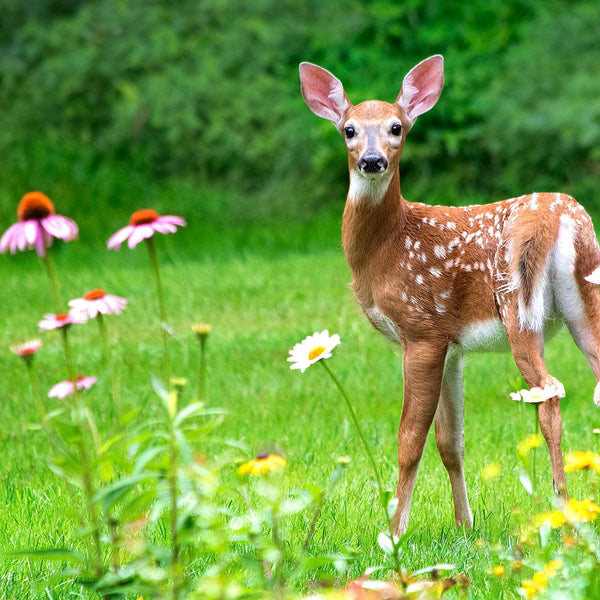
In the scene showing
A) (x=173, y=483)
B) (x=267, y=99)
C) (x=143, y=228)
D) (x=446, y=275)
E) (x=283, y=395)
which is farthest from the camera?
(x=267, y=99)

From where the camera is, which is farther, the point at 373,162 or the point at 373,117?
the point at 373,117

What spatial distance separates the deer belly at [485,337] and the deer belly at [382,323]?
0.86 feet

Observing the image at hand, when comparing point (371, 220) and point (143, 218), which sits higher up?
point (143, 218)

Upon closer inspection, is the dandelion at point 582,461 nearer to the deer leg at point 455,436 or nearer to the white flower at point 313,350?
the white flower at point 313,350

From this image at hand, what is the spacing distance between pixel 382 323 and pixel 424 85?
982 millimetres

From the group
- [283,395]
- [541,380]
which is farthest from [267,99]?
[541,380]

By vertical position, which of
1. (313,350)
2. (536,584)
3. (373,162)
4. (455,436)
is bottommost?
(455,436)

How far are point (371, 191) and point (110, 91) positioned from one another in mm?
11845

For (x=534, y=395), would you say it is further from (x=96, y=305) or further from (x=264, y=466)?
(x=96, y=305)

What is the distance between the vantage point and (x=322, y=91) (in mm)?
4203

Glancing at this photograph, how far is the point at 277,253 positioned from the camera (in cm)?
1187

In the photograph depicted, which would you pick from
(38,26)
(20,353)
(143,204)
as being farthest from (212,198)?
(20,353)

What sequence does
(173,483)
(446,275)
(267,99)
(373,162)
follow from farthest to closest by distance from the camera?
1. (267,99)
2. (446,275)
3. (373,162)
4. (173,483)

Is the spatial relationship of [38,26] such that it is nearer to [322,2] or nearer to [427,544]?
[322,2]
